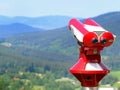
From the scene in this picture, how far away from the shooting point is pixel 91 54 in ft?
20.8

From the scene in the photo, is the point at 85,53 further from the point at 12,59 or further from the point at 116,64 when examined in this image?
the point at 116,64

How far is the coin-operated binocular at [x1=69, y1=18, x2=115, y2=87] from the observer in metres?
6.24

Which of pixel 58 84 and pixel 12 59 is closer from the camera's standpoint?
pixel 58 84

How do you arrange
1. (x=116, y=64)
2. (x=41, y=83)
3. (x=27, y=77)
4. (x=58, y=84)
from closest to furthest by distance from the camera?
(x=58, y=84)
(x=41, y=83)
(x=27, y=77)
(x=116, y=64)

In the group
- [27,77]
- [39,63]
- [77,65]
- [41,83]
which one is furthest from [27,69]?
[77,65]

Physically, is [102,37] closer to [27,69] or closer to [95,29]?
[95,29]

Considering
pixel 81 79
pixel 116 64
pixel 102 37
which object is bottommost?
pixel 116 64

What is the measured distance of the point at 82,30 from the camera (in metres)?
6.40

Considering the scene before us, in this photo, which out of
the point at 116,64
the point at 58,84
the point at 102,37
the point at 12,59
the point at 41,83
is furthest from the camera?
the point at 116,64

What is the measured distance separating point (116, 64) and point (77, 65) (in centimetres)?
16557

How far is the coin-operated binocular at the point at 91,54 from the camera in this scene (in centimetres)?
624

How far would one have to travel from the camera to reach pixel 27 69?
150 metres

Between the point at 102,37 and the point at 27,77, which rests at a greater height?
the point at 102,37

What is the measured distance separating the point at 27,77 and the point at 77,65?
11870cm
